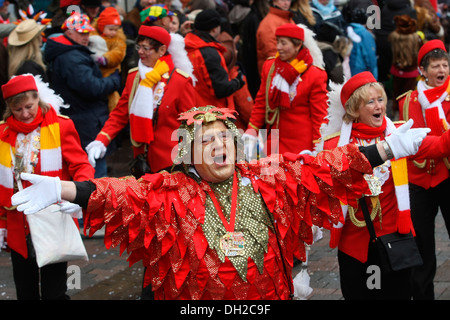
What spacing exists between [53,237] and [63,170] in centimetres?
47

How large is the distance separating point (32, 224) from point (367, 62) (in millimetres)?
5933

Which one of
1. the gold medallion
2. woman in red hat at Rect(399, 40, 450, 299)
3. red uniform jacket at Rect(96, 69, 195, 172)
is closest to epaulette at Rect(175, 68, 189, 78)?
red uniform jacket at Rect(96, 69, 195, 172)

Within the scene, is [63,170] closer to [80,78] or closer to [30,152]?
[30,152]

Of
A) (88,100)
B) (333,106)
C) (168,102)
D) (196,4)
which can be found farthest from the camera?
(196,4)

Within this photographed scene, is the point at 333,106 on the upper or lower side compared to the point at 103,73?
upper

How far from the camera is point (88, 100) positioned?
744 centimetres

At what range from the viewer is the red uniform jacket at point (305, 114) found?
20.4 feet

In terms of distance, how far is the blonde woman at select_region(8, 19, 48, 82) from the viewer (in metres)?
6.72

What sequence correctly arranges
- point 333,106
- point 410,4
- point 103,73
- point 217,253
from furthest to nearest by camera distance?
point 410,4 → point 103,73 → point 333,106 → point 217,253

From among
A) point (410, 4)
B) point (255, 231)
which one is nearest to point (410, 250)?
point (255, 231)

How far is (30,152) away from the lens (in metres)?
4.83

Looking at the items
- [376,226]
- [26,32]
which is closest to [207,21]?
[26,32]

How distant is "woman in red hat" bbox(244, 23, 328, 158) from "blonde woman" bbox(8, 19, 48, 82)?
207 cm
